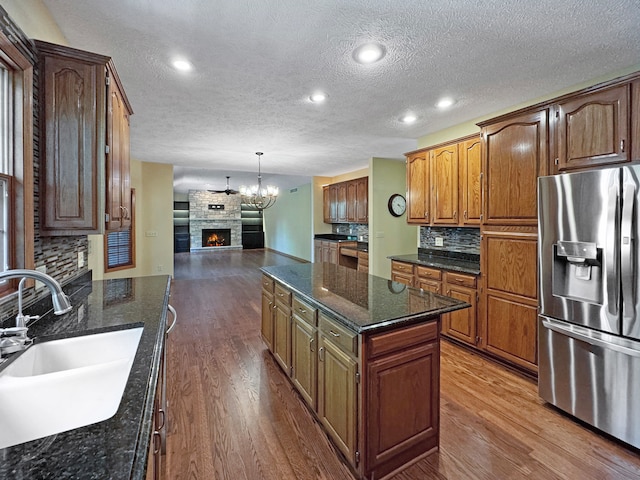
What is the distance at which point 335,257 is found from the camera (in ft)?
24.7

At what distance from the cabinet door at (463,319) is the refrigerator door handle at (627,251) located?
1275 millimetres

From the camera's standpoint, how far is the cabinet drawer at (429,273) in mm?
3481

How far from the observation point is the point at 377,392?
1563mm

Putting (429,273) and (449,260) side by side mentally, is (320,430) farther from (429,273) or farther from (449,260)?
(449,260)

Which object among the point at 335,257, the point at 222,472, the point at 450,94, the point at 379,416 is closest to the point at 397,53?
the point at 450,94

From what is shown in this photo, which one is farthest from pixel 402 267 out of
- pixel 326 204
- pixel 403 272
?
pixel 326 204

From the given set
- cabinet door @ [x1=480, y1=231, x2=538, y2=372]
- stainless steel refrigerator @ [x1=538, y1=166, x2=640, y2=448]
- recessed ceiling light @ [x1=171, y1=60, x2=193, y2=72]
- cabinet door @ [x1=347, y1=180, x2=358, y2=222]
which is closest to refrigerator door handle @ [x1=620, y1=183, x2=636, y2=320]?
stainless steel refrigerator @ [x1=538, y1=166, x2=640, y2=448]

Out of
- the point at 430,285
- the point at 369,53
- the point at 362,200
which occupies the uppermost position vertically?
the point at 369,53

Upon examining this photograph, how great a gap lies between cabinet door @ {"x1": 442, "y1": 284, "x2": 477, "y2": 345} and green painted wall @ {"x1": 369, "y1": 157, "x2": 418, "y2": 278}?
2.45m

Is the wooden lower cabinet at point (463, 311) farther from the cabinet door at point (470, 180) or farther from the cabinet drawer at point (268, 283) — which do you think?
the cabinet drawer at point (268, 283)

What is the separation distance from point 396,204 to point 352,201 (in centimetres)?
132


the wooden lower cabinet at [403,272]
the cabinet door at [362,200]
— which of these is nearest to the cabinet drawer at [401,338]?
the wooden lower cabinet at [403,272]

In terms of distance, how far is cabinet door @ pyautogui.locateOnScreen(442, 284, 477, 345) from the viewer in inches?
123

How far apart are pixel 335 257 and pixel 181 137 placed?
171 inches
